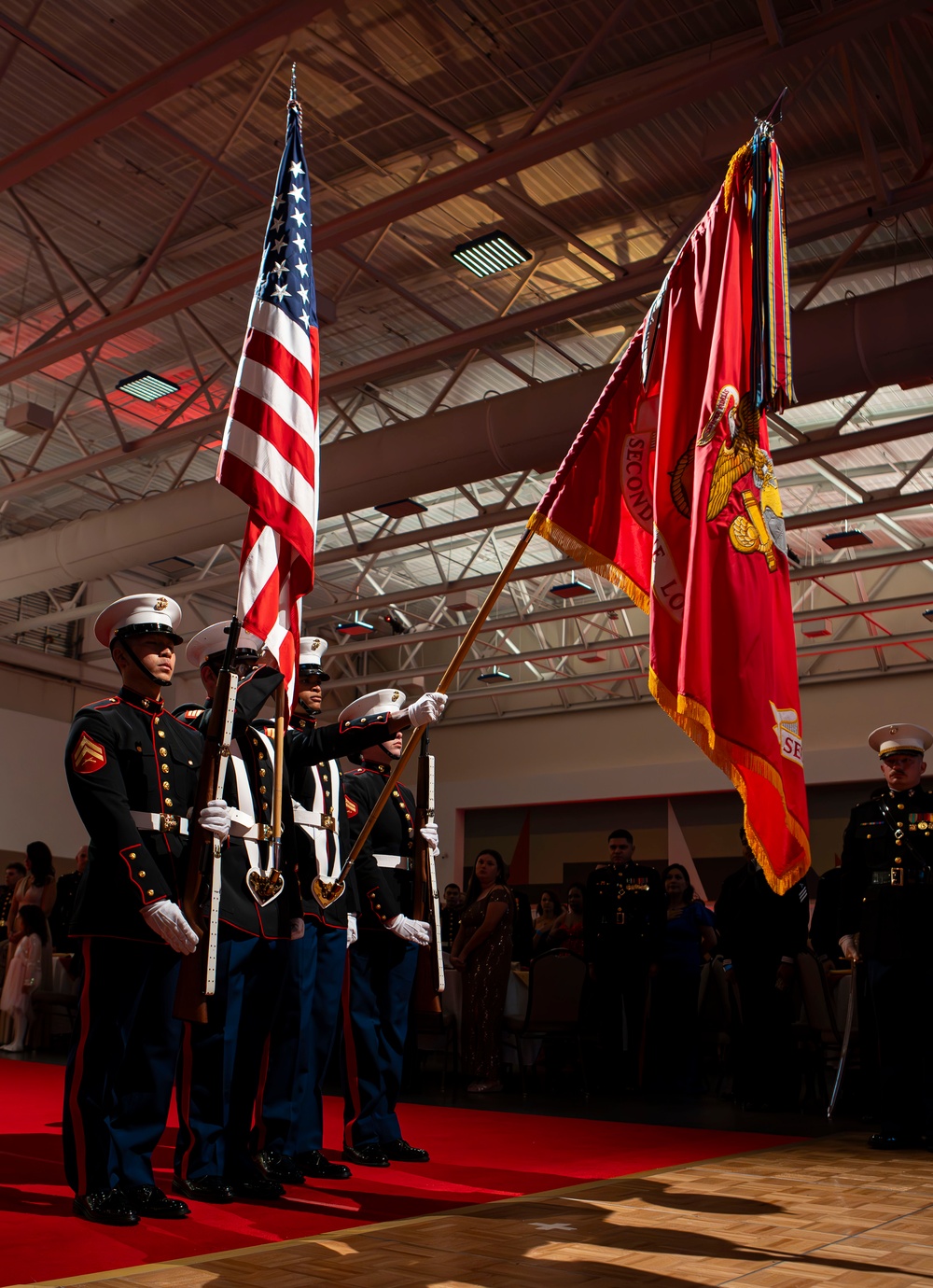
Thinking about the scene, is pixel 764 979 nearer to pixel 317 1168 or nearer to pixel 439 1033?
pixel 439 1033

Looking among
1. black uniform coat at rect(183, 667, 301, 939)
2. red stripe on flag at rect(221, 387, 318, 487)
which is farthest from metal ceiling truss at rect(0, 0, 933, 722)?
black uniform coat at rect(183, 667, 301, 939)

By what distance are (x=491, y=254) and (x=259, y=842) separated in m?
5.73

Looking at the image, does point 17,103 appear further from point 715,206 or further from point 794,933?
point 794,933

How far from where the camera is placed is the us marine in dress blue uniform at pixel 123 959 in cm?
294

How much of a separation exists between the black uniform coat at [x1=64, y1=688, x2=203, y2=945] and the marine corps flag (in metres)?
1.18

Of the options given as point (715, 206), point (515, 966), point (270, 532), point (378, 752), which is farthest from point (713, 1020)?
point (715, 206)

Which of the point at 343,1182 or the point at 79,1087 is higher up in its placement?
the point at 79,1087

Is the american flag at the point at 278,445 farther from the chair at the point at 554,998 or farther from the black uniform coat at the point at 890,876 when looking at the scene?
the chair at the point at 554,998

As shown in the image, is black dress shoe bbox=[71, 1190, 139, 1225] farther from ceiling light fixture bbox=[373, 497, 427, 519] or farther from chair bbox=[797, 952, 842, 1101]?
ceiling light fixture bbox=[373, 497, 427, 519]

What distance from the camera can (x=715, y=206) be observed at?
123 inches

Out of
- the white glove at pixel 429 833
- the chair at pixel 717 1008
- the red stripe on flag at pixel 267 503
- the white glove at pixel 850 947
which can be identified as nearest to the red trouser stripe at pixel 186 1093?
the white glove at pixel 429 833

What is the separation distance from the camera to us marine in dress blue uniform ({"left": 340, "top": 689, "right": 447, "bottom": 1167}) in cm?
396

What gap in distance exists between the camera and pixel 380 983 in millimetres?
4117

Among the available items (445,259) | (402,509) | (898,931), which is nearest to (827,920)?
(898,931)
